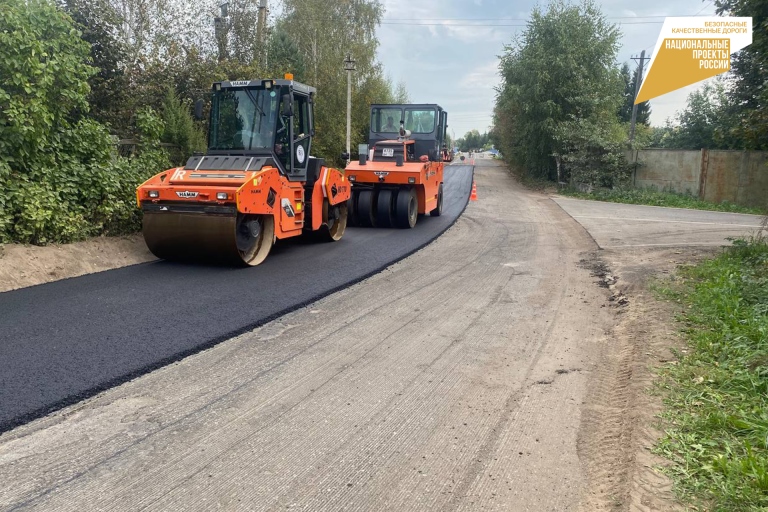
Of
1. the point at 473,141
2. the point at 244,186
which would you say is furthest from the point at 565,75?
the point at 473,141

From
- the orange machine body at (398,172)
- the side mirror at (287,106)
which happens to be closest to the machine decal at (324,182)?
the side mirror at (287,106)

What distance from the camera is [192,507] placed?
248 centimetres

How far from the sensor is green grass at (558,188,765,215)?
17.9 meters

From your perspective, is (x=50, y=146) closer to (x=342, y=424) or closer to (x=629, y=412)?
(x=342, y=424)

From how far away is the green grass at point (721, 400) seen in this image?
2590 mm

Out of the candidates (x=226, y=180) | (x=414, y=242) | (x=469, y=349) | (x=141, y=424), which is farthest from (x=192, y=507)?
(x=414, y=242)

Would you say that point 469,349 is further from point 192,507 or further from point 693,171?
point 693,171

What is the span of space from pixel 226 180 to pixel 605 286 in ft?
15.9

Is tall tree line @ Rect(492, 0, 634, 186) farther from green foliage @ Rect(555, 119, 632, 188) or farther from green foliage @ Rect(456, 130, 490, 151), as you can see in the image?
green foliage @ Rect(456, 130, 490, 151)

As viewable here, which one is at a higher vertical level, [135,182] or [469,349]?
[135,182]

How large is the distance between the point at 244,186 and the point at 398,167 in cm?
522

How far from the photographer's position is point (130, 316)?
4.97m

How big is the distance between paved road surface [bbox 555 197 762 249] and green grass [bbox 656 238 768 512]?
4.30 metres

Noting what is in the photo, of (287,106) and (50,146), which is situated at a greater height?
(287,106)
